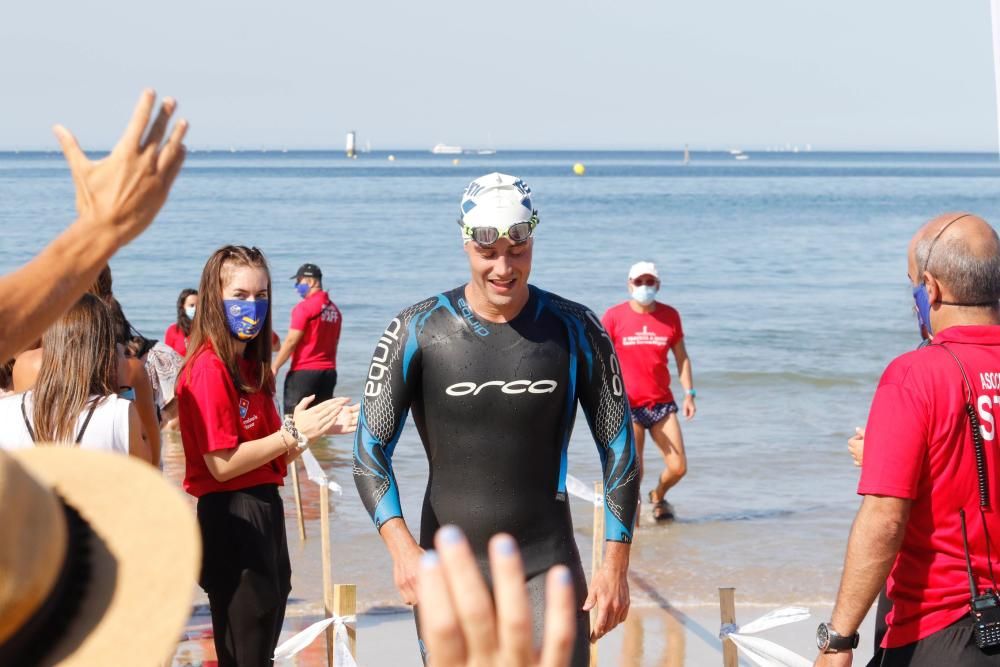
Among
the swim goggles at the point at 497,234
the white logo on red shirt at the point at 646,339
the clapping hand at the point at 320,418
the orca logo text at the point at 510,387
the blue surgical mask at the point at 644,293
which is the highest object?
the swim goggles at the point at 497,234

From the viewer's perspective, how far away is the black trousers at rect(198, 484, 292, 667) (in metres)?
4.82

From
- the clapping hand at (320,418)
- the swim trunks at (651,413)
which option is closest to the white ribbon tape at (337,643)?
the clapping hand at (320,418)

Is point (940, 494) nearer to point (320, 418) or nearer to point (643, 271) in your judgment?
point (320, 418)

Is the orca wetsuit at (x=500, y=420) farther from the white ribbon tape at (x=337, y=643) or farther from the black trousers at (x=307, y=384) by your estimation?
the black trousers at (x=307, y=384)

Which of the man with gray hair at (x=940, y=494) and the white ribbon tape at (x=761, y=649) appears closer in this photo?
the man with gray hair at (x=940, y=494)

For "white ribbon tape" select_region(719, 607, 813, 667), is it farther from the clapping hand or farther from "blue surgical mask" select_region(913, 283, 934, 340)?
"blue surgical mask" select_region(913, 283, 934, 340)

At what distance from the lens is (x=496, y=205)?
14.9 feet

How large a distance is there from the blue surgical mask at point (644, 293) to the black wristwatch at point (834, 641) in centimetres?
668

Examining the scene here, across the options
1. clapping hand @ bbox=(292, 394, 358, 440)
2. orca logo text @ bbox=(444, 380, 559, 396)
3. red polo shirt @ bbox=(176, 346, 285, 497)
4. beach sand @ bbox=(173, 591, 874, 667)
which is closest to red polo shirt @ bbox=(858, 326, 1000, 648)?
orca logo text @ bbox=(444, 380, 559, 396)

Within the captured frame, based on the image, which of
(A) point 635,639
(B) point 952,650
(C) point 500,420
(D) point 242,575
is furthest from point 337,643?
(B) point 952,650

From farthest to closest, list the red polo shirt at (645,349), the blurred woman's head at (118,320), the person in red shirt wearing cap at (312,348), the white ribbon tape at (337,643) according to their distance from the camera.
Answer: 1. the person in red shirt wearing cap at (312,348)
2. the red polo shirt at (645,349)
3. the white ribbon tape at (337,643)
4. the blurred woman's head at (118,320)

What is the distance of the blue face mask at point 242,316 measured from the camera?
5.01 m

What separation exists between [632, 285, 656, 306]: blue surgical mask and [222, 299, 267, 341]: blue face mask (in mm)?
5690

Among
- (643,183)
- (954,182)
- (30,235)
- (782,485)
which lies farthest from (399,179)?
(782,485)
